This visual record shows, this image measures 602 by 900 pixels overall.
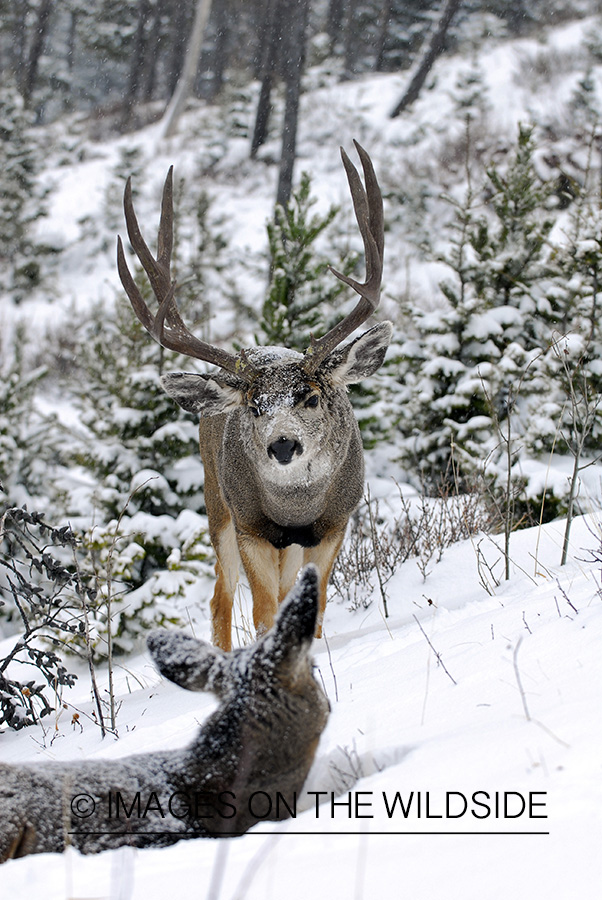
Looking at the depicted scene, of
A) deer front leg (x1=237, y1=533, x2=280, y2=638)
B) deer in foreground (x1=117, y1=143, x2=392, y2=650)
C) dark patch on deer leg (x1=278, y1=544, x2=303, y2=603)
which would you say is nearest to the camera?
deer in foreground (x1=117, y1=143, x2=392, y2=650)

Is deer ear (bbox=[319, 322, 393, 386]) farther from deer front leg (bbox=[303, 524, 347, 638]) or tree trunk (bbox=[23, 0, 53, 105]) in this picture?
tree trunk (bbox=[23, 0, 53, 105])

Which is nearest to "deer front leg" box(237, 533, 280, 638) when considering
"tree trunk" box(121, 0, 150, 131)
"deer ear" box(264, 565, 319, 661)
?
"deer ear" box(264, 565, 319, 661)

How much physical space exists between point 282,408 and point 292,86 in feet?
58.5

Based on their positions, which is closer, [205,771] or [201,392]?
[205,771]

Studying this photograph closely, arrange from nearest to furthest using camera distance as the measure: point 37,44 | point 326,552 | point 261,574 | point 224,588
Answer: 1. point 261,574
2. point 326,552
3. point 224,588
4. point 37,44

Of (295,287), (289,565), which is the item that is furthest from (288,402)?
(295,287)

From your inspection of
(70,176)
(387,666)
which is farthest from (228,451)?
(70,176)

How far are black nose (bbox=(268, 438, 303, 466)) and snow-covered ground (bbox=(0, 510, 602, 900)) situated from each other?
5.01ft

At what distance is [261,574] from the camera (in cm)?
489

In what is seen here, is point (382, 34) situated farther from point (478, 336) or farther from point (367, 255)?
point (367, 255)

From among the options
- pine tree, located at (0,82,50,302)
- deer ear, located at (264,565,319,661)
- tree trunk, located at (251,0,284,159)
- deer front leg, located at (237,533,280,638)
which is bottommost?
deer ear, located at (264,565,319,661)

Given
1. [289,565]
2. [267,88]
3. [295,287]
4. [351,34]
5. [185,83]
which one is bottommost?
[289,565]

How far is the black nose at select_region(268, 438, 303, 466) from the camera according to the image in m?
4.33

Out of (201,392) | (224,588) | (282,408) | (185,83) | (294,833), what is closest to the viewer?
(294,833)
